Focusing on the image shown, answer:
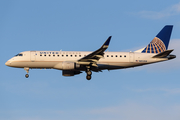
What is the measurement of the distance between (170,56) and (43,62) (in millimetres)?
19029

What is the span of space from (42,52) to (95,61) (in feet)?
26.9

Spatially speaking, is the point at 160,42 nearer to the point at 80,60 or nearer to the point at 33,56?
the point at 80,60

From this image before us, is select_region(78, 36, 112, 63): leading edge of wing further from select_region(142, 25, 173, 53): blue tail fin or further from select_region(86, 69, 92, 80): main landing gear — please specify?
select_region(142, 25, 173, 53): blue tail fin

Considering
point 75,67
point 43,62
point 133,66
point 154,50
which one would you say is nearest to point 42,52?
point 43,62

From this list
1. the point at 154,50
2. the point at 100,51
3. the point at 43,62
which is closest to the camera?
the point at 100,51

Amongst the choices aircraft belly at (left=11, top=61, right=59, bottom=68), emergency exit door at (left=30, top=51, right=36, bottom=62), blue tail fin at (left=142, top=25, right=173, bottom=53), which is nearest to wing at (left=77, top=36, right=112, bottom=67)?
aircraft belly at (left=11, top=61, right=59, bottom=68)

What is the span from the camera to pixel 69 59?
51.5m

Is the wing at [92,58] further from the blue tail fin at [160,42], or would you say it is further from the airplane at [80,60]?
the blue tail fin at [160,42]

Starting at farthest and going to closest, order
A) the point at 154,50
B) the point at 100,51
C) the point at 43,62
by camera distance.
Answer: the point at 154,50 → the point at 43,62 → the point at 100,51

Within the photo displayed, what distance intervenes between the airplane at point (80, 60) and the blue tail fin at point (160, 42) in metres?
1.73

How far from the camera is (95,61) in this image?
165 feet

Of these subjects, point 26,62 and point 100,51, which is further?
point 26,62

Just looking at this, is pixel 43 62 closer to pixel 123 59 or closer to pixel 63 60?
pixel 63 60

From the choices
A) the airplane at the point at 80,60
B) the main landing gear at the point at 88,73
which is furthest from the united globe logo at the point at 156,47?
the main landing gear at the point at 88,73
